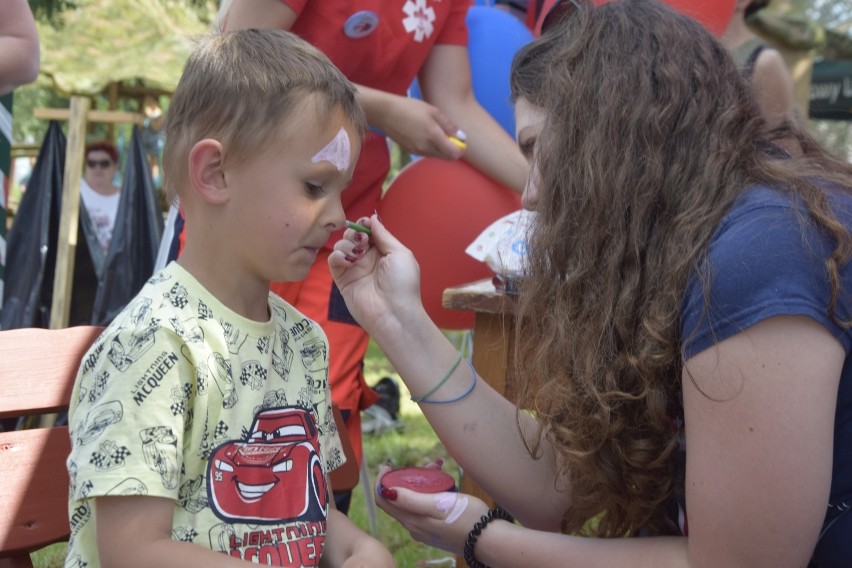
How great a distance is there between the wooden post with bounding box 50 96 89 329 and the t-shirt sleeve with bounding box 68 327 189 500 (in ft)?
12.0

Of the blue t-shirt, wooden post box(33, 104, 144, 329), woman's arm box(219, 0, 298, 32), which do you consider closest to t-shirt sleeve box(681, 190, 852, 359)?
the blue t-shirt

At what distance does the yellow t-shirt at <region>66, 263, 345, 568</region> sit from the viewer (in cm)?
115

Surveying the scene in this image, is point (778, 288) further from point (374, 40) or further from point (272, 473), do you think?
point (374, 40)

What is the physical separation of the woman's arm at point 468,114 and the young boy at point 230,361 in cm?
98

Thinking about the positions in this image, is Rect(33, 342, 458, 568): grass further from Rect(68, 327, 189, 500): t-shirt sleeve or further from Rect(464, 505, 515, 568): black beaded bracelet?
Rect(68, 327, 189, 500): t-shirt sleeve

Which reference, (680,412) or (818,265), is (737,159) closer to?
(818,265)

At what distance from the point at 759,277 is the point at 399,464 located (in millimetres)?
2946

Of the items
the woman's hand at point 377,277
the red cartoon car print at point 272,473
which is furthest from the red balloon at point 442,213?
the red cartoon car print at point 272,473

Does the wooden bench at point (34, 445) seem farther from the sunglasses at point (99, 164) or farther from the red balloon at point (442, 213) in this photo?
the sunglasses at point (99, 164)

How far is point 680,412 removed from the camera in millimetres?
1386

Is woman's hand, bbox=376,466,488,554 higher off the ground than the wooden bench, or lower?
lower

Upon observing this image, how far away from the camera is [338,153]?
1379mm

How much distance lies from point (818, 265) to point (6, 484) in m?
1.16

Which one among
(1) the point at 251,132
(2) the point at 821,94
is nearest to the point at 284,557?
(1) the point at 251,132
